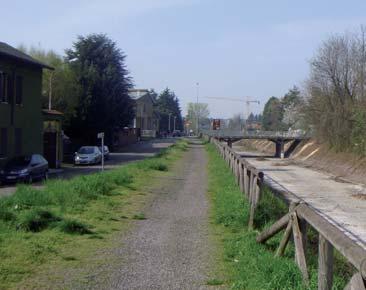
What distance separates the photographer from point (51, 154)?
46.2 metres

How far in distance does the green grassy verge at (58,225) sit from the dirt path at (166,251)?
48cm

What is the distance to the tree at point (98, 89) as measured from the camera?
64.5 meters

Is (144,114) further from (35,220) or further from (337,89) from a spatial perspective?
(35,220)

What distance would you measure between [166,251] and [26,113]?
3327 centimetres

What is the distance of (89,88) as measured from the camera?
6519 centimetres

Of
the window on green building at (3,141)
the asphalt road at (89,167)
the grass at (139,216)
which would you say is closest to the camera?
the grass at (139,216)

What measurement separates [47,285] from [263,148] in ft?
371

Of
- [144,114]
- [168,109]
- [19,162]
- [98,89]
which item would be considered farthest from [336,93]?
[168,109]

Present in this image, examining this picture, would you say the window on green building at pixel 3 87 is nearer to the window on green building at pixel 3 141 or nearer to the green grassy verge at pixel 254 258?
the window on green building at pixel 3 141

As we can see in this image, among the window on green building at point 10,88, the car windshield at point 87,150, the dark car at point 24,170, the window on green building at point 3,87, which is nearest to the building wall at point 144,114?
the car windshield at point 87,150

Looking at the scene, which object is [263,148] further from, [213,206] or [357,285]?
[357,285]

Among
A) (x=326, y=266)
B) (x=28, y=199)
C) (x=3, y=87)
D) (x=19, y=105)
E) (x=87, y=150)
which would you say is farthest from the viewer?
(x=87, y=150)

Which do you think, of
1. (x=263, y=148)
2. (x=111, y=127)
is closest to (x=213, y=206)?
(x=111, y=127)

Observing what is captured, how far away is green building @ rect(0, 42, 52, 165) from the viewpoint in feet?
121
